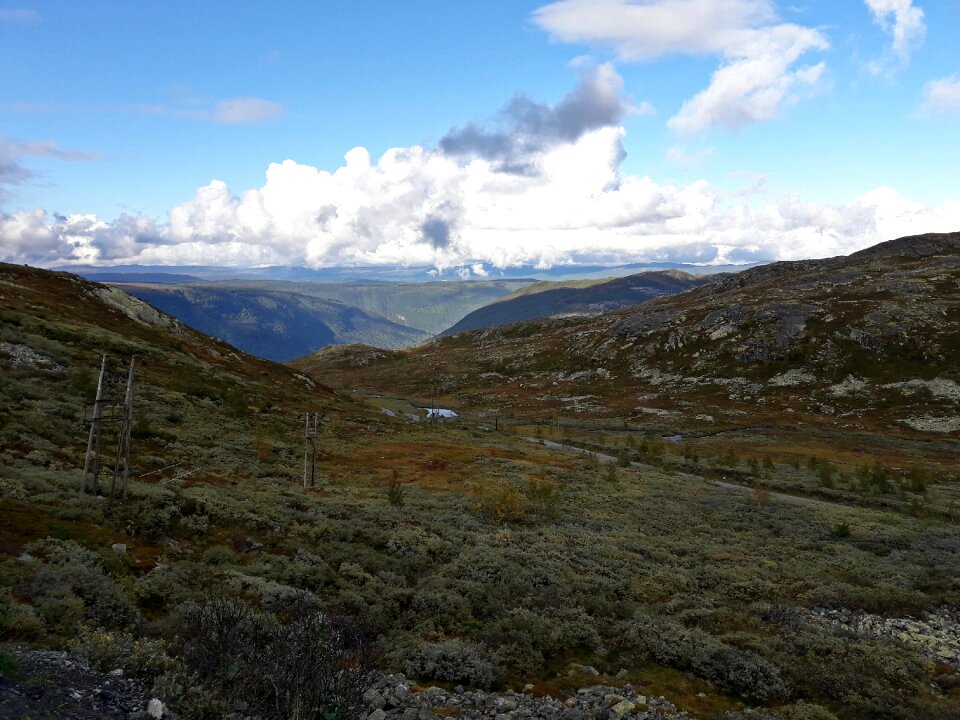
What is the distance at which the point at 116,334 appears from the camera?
69000 mm

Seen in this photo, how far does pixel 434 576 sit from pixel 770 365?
121 metres

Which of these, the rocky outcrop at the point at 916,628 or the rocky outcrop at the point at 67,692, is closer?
the rocky outcrop at the point at 67,692

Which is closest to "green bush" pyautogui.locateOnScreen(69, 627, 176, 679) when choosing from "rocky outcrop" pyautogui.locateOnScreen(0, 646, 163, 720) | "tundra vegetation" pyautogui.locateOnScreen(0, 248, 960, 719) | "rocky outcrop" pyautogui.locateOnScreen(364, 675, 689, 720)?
"tundra vegetation" pyautogui.locateOnScreen(0, 248, 960, 719)

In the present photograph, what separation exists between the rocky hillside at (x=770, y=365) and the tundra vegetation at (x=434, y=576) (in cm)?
6073

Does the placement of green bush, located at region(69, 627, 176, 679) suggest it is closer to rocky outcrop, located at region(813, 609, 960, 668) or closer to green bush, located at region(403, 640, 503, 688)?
green bush, located at region(403, 640, 503, 688)

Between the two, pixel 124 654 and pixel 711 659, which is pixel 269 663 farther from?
pixel 711 659

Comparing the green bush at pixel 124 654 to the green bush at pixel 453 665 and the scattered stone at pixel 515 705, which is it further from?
the green bush at pixel 453 665

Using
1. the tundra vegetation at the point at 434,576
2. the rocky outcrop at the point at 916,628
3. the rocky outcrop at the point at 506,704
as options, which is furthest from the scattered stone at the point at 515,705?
the rocky outcrop at the point at 916,628

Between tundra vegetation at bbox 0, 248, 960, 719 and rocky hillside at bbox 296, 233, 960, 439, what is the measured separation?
199 feet

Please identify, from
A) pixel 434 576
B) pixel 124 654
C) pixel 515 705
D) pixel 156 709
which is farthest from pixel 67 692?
pixel 434 576

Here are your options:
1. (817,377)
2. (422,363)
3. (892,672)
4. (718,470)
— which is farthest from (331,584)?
(422,363)

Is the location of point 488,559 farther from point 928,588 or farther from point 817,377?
point 817,377

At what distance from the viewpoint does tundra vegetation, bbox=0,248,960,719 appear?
1163 centimetres

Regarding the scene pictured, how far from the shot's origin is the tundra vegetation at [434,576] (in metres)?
11.6
